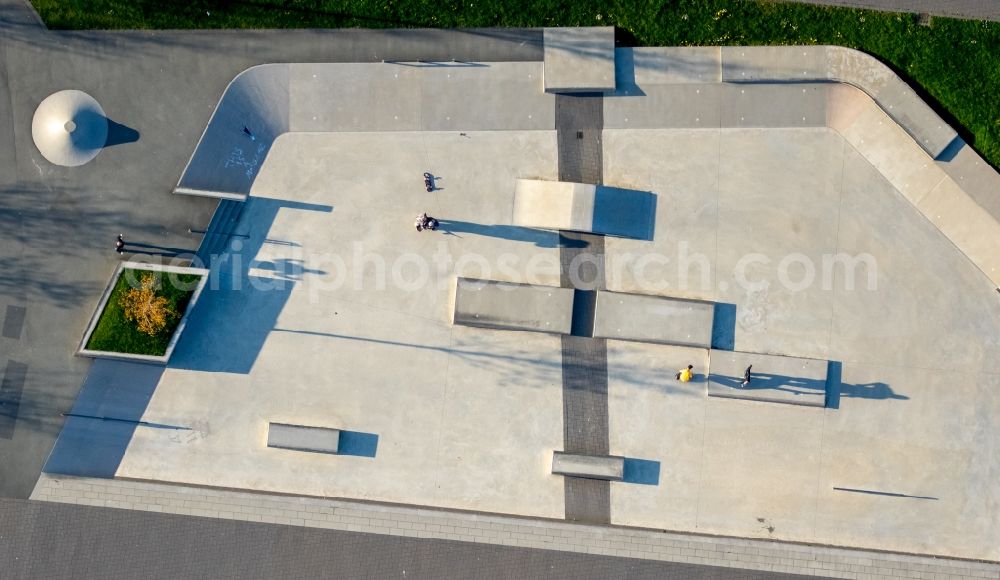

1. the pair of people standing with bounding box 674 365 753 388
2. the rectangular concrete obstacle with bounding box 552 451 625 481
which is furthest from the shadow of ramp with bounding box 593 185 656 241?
the rectangular concrete obstacle with bounding box 552 451 625 481

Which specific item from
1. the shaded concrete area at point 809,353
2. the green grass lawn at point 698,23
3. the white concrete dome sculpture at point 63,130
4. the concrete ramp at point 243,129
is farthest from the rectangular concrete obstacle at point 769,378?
the white concrete dome sculpture at point 63,130

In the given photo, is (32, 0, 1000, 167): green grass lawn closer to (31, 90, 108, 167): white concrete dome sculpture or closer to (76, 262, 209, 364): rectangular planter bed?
(31, 90, 108, 167): white concrete dome sculpture

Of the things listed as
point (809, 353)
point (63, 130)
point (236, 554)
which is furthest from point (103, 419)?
point (809, 353)

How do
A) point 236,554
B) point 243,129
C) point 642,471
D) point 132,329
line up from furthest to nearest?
point 243,129 < point 236,554 < point 642,471 < point 132,329

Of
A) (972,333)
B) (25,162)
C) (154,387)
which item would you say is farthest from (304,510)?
(972,333)

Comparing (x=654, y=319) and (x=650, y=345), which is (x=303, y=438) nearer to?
(x=650, y=345)
